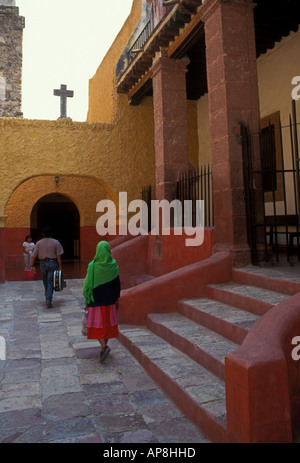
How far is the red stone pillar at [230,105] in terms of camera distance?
547 cm

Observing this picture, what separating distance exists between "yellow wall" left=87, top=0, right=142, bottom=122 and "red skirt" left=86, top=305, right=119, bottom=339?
26.8ft

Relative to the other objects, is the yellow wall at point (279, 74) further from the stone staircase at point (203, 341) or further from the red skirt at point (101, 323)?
the red skirt at point (101, 323)

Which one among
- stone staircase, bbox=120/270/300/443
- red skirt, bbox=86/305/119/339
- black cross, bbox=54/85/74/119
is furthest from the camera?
black cross, bbox=54/85/74/119

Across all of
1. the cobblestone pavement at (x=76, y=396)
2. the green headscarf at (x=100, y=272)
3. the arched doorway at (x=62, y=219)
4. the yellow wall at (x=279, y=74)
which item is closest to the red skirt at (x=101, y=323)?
the green headscarf at (x=100, y=272)

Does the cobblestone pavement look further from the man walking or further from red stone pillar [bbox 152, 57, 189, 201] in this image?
red stone pillar [bbox 152, 57, 189, 201]

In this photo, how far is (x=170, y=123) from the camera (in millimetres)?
8234

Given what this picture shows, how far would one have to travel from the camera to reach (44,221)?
1938 centimetres

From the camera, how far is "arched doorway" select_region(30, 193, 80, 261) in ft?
62.6

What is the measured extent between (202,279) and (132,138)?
23.0 feet

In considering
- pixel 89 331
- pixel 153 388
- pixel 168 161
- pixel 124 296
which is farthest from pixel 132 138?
pixel 153 388

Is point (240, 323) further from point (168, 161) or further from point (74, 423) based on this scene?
point (168, 161)

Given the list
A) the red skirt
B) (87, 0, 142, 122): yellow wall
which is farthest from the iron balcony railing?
the red skirt

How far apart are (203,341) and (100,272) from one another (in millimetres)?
1349
